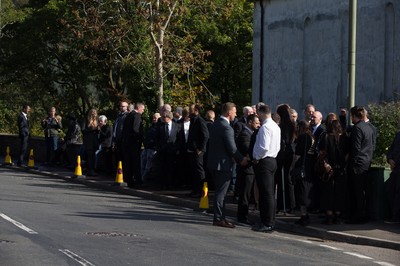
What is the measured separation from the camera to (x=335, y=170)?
57.8 feet

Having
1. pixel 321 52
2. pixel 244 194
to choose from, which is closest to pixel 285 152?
pixel 244 194

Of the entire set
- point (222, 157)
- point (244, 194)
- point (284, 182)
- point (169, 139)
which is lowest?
point (244, 194)

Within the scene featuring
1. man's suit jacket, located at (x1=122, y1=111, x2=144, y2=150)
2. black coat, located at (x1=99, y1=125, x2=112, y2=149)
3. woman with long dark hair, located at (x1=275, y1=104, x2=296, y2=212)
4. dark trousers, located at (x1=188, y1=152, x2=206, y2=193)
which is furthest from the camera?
black coat, located at (x1=99, y1=125, x2=112, y2=149)

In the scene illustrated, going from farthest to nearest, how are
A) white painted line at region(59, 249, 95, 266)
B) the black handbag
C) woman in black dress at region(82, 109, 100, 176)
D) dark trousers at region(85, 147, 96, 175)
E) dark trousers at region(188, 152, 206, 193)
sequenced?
dark trousers at region(85, 147, 96, 175), woman in black dress at region(82, 109, 100, 176), dark trousers at region(188, 152, 206, 193), the black handbag, white painted line at region(59, 249, 95, 266)

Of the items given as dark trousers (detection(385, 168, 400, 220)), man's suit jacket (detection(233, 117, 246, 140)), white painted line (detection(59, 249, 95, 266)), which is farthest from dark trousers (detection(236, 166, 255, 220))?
white painted line (detection(59, 249, 95, 266))

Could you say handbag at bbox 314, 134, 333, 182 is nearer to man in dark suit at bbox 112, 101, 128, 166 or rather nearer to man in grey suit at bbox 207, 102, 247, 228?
man in grey suit at bbox 207, 102, 247, 228

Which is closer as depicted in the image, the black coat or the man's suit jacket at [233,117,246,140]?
the man's suit jacket at [233,117,246,140]

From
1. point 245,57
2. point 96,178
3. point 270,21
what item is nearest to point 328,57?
point 270,21

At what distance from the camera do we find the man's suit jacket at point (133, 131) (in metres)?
24.2

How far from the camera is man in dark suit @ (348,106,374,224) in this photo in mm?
17328

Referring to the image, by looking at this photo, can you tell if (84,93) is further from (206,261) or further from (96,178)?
(206,261)

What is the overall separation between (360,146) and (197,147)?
5.04m

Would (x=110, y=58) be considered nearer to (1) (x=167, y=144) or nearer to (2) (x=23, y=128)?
(2) (x=23, y=128)

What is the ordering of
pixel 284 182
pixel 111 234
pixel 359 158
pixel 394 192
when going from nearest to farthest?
pixel 111 234
pixel 359 158
pixel 394 192
pixel 284 182
